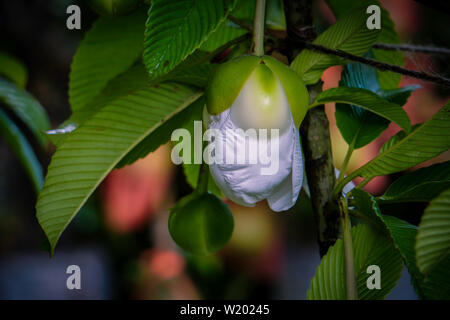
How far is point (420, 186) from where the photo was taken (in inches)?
12.0

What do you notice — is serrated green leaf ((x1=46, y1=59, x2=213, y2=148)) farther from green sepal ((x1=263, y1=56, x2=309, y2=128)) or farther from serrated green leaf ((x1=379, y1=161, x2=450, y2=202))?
serrated green leaf ((x1=379, y1=161, x2=450, y2=202))

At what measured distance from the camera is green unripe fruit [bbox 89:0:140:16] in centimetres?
34

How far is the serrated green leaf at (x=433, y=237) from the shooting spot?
0.79ft

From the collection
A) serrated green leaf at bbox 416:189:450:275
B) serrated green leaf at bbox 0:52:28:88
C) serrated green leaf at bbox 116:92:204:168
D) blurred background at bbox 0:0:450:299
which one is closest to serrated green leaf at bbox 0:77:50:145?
serrated green leaf at bbox 0:52:28:88

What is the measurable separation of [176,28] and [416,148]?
7.7 inches

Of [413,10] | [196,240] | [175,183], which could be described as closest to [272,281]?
[175,183]

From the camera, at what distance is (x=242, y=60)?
0.91 feet

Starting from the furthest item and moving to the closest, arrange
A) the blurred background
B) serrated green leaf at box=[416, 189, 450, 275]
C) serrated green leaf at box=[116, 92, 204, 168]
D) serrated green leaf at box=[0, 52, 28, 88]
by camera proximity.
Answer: the blurred background, serrated green leaf at box=[0, 52, 28, 88], serrated green leaf at box=[116, 92, 204, 168], serrated green leaf at box=[416, 189, 450, 275]

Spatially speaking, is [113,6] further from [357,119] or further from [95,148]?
[357,119]

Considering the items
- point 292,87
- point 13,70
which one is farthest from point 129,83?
point 13,70

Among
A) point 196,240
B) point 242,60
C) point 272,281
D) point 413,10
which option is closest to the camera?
point 242,60

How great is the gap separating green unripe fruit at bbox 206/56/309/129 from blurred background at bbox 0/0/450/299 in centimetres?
112
